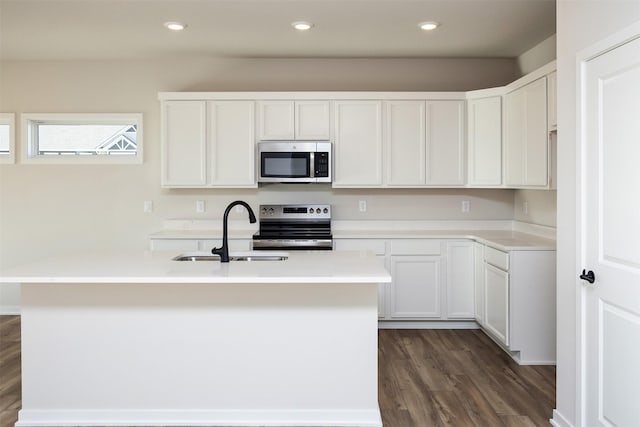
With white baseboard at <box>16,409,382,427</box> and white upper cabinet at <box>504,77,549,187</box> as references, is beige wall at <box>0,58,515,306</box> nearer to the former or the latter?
white upper cabinet at <box>504,77,549,187</box>

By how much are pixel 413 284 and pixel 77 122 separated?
3.61 meters

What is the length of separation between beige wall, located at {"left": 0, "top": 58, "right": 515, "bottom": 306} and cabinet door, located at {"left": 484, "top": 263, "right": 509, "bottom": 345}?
42.8 inches

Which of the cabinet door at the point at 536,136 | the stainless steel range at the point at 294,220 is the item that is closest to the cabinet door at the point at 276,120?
the stainless steel range at the point at 294,220

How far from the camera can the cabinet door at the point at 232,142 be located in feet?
15.6

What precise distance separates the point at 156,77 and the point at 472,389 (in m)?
3.97

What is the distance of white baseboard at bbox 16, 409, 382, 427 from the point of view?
2.75 m

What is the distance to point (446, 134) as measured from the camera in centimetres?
479

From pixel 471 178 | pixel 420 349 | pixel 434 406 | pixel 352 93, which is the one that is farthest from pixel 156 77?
pixel 434 406

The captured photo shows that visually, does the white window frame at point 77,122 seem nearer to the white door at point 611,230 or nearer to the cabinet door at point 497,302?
the cabinet door at point 497,302

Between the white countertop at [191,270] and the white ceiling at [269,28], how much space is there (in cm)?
181

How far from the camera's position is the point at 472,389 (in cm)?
326

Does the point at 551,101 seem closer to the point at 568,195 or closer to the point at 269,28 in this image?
the point at 568,195

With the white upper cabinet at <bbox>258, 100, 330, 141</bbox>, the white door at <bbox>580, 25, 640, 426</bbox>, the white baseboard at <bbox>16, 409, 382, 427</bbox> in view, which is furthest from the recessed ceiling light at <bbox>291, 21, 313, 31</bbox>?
the white baseboard at <bbox>16, 409, 382, 427</bbox>

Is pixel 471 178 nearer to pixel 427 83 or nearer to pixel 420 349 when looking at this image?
pixel 427 83
